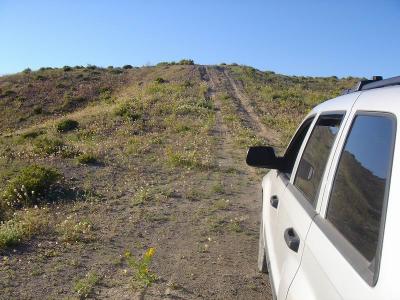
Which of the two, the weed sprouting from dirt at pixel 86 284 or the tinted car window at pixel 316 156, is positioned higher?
the tinted car window at pixel 316 156

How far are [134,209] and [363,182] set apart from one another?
6.48m

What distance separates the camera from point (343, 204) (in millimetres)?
2246

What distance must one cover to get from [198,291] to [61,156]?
8.62 metres

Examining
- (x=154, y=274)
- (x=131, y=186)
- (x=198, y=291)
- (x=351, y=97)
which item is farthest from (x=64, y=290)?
(x=131, y=186)

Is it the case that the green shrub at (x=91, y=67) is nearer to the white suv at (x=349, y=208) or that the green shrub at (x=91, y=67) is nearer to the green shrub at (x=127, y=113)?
the green shrub at (x=127, y=113)

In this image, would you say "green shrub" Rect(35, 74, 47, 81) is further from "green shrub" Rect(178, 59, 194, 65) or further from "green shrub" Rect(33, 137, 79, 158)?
"green shrub" Rect(33, 137, 79, 158)

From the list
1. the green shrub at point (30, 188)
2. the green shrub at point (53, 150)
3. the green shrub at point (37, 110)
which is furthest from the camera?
the green shrub at point (37, 110)

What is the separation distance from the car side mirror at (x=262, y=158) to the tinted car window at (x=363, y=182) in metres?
1.75

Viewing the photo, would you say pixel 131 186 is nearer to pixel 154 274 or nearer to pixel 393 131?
pixel 154 274

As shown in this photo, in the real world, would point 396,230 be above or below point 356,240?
above

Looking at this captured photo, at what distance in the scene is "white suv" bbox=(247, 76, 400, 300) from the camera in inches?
64.9

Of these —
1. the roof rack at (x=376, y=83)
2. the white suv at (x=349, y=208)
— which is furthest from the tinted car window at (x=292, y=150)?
A: the roof rack at (x=376, y=83)

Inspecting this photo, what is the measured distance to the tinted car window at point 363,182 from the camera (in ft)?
6.04

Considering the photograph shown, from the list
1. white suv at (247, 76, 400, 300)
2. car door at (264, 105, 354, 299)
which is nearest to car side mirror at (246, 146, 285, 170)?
car door at (264, 105, 354, 299)
